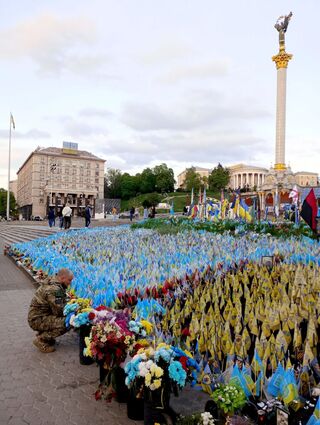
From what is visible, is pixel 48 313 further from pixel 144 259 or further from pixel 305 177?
pixel 305 177

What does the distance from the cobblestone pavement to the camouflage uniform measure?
1.10 feet

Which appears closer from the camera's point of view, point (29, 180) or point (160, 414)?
point (160, 414)

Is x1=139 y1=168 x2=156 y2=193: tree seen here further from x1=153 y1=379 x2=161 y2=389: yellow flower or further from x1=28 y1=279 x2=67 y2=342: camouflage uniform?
x1=153 y1=379 x2=161 y2=389: yellow flower

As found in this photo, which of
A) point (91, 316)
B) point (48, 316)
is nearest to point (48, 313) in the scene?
point (48, 316)

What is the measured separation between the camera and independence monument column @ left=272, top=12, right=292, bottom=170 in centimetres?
5603

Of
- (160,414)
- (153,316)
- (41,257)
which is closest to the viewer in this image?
(160,414)

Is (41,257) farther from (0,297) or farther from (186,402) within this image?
(186,402)

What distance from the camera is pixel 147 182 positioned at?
115562 mm

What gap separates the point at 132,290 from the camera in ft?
22.6

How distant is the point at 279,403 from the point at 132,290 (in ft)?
13.1

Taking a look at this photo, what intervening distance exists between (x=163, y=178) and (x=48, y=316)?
108465 millimetres

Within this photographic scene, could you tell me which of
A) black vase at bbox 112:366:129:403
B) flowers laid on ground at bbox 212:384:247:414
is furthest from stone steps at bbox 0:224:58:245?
flowers laid on ground at bbox 212:384:247:414

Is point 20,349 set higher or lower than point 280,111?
lower

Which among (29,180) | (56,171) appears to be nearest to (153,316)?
(56,171)
